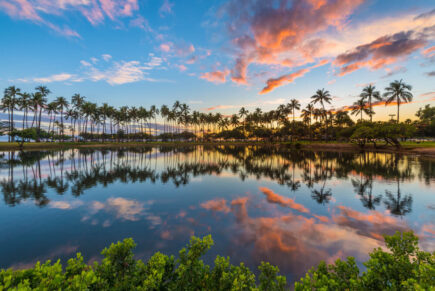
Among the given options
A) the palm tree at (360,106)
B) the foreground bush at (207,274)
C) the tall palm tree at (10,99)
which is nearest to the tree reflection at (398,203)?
the foreground bush at (207,274)

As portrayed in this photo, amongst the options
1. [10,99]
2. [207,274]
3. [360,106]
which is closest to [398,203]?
[207,274]

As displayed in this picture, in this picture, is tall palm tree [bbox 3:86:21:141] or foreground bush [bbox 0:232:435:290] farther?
tall palm tree [bbox 3:86:21:141]

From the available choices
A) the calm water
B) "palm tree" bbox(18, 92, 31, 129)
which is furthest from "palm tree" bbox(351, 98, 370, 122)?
"palm tree" bbox(18, 92, 31, 129)

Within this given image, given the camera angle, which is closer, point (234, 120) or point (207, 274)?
point (207, 274)

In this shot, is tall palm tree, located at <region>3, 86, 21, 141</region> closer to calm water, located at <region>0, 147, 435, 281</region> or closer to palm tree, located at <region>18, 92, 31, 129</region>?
palm tree, located at <region>18, 92, 31, 129</region>

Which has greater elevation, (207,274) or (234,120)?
(234,120)

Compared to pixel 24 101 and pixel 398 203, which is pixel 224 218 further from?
pixel 24 101

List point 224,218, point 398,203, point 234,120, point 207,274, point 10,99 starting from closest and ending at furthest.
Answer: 1. point 207,274
2. point 224,218
3. point 398,203
4. point 10,99
5. point 234,120

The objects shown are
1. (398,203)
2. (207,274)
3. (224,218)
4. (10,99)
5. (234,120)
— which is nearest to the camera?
(207,274)

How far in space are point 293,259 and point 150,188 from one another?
14.7m

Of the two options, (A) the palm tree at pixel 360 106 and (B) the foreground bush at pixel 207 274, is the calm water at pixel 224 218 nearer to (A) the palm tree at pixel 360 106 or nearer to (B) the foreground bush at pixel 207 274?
(B) the foreground bush at pixel 207 274

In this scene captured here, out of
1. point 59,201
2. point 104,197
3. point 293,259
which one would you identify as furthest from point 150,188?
point 293,259

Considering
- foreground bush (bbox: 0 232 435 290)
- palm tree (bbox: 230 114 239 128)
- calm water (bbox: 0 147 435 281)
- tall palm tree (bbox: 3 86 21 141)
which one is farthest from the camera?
palm tree (bbox: 230 114 239 128)

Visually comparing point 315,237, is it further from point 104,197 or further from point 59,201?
point 59,201
